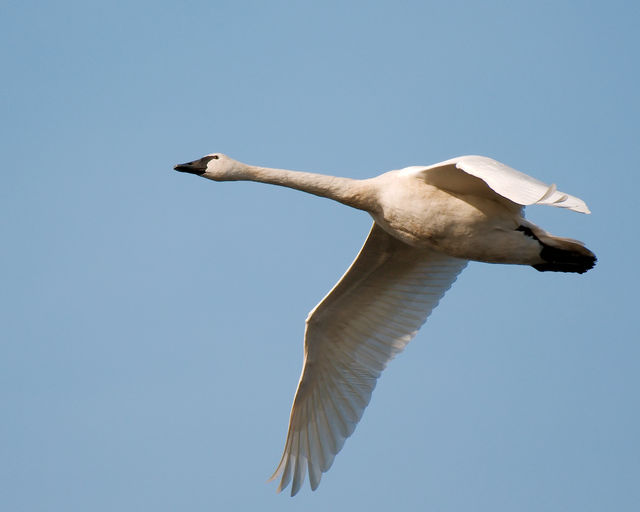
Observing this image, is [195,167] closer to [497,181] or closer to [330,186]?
[330,186]

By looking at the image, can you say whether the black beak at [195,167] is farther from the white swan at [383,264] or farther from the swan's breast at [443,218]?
the swan's breast at [443,218]

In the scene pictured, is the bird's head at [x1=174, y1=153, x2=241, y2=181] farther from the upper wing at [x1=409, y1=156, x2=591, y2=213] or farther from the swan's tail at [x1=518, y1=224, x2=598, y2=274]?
the swan's tail at [x1=518, y1=224, x2=598, y2=274]

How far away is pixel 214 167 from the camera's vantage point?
13.2 meters

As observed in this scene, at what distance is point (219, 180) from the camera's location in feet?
43.4

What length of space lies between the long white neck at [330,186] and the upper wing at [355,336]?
1.64 meters

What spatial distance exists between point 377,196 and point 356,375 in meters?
2.84

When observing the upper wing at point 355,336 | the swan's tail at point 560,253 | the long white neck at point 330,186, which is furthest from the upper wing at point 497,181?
the upper wing at point 355,336

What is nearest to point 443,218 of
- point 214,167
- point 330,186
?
point 330,186

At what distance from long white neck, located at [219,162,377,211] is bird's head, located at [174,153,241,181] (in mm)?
476

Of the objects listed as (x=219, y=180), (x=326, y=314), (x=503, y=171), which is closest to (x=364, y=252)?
(x=326, y=314)

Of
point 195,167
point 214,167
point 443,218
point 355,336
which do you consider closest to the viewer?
point 443,218

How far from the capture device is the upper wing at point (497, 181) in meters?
9.99

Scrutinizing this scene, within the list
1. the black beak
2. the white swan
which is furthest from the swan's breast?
the black beak

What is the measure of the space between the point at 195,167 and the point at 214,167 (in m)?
0.27
